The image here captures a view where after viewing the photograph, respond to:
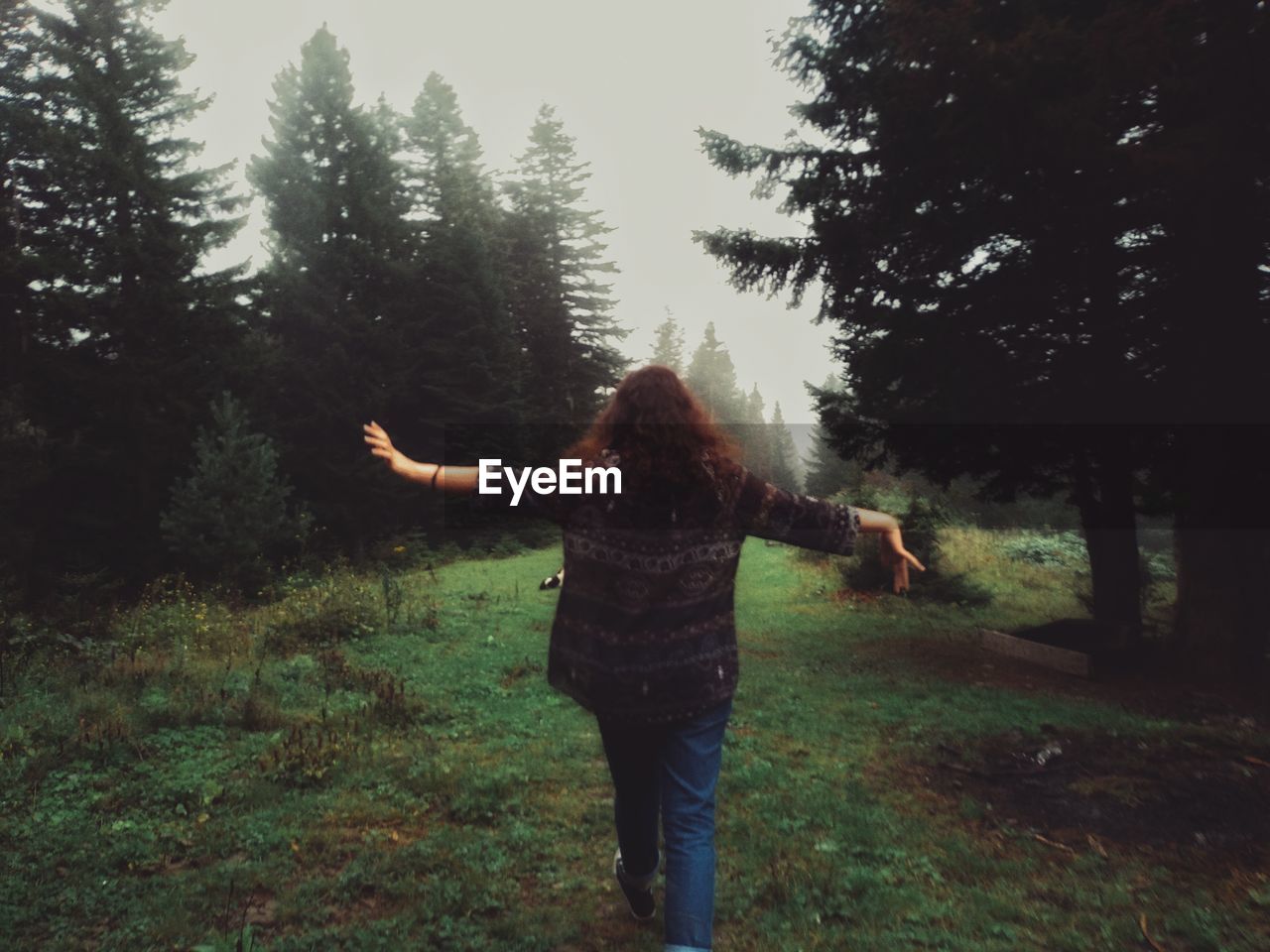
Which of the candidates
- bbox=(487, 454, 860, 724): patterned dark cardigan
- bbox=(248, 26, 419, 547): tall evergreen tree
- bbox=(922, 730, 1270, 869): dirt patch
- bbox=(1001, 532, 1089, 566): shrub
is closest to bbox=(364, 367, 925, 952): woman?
bbox=(487, 454, 860, 724): patterned dark cardigan

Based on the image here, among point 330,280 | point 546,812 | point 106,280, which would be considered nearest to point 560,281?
point 330,280

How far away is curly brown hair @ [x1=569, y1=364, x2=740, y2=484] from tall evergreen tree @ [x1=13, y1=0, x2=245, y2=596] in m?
15.9

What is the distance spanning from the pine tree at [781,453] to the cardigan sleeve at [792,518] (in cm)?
4671

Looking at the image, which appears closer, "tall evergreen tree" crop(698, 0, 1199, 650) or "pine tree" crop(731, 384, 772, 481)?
"tall evergreen tree" crop(698, 0, 1199, 650)

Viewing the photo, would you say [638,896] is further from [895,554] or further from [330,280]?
[330,280]

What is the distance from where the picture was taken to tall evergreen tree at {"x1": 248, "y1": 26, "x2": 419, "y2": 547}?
771 inches

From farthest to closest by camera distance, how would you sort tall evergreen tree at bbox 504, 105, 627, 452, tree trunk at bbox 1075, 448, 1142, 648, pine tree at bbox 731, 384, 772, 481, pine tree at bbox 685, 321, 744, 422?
1. pine tree at bbox 685, 321, 744, 422
2. pine tree at bbox 731, 384, 772, 481
3. tall evergreen tree at bbox 504, 105, 627, 452
4. tree trunk at bbox 1075, 448, 1142, 648

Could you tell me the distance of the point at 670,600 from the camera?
2404 mm

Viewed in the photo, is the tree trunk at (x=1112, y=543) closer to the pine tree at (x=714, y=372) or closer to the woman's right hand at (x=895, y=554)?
the woman's right hand at (x=895, y=554)

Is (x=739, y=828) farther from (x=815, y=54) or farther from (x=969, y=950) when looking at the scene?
(x=815, y=54)

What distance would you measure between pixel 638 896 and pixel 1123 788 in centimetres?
343

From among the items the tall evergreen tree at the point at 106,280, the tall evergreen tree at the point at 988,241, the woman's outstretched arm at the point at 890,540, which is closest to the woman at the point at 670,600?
the woman's outstretched arm at the point at 890,540

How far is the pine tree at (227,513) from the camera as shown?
44.7 ft

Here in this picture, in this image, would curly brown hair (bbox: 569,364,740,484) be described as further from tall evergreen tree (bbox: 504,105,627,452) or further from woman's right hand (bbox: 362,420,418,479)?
tall evergreen tree (bbox: 504,105,627,452)
